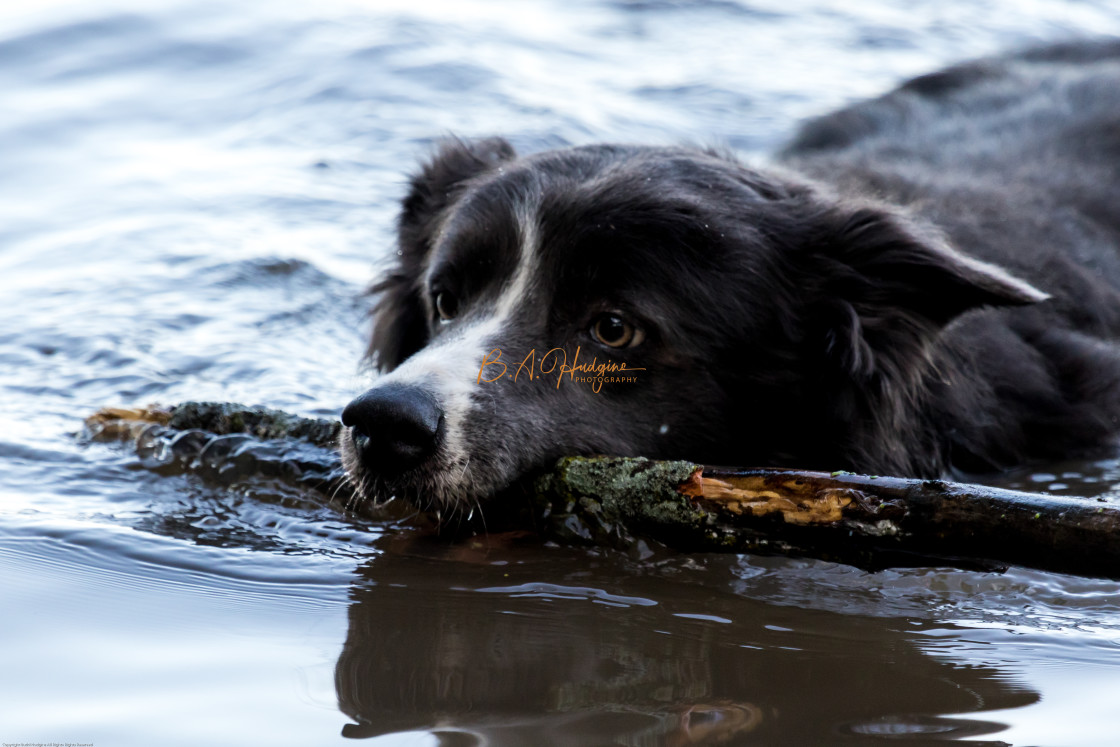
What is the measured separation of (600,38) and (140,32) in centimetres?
439

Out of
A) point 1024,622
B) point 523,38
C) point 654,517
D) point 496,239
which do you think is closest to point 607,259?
point 496,239

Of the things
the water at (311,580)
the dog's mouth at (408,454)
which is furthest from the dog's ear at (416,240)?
the dog's mouth at (408,454)

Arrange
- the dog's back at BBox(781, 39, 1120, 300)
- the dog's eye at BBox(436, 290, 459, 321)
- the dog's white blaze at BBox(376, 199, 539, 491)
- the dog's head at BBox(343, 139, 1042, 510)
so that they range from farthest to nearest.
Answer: the dog's back at BBox(781, 39, 1120, 300)
the dog's eye at BBox(436, 290, 459, 321)
the dog's head at BBox(343, 139, 1042, 510)
the dog's white blaze at BBox(376, 199, 539, 491)

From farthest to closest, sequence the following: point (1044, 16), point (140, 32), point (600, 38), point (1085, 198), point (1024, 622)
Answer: point (1044, 16) → point (600, 38) → point (140, 32) → point (1085, 198) → point (1024, 622)

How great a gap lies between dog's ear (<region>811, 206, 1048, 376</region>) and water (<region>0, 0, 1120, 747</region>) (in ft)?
2.62

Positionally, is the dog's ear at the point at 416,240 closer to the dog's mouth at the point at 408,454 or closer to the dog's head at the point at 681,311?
the dog's head at the point at 681,311

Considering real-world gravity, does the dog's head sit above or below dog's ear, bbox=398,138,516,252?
below

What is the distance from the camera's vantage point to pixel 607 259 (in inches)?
149

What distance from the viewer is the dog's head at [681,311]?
12.1ft

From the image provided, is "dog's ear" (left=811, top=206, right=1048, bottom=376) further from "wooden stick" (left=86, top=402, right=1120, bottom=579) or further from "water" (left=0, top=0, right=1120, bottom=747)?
"wooden stick" (left=86, top=402, right=1120, bottom=579)

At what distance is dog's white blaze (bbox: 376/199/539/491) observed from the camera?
3.38 meters

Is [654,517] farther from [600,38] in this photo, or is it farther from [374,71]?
[600,38]

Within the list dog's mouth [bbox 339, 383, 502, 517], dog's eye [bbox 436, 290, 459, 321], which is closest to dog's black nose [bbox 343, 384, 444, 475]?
dog's mouth [bbox 339, 383, 502, 517]

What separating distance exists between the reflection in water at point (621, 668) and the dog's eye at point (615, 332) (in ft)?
2.43
